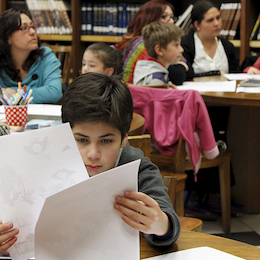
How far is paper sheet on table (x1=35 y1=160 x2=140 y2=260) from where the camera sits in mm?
478

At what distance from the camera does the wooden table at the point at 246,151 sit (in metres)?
2.21

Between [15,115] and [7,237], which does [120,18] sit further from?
Result: [7,237]

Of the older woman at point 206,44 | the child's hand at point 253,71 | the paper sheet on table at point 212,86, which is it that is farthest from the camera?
the older woman at point 206,44

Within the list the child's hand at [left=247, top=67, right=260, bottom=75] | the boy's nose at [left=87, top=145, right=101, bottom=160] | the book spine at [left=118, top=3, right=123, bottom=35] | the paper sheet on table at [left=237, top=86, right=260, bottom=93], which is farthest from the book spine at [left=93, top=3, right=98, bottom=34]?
the boy's nose at [left=87, top=145, right=101, bottom=160]

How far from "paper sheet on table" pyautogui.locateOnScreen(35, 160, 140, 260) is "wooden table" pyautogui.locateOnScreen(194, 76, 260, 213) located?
5.81ft

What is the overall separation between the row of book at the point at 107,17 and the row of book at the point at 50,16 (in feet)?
0.55

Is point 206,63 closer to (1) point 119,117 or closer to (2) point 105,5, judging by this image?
(2) point 105,5

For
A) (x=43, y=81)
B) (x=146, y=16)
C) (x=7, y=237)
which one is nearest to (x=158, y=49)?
(x=146, y=16)

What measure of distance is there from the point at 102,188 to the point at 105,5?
128 inches

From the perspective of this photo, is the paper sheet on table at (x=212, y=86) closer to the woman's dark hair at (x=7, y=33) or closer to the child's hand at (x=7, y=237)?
the woman's dark hair at (x=7, y=33)

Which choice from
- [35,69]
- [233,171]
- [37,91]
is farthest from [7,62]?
[233,171]

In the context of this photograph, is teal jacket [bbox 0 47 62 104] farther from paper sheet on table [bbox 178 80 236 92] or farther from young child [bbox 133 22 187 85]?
paper sheet on table [bbox 178 80 236 92]

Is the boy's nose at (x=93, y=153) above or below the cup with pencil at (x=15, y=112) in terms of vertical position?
above

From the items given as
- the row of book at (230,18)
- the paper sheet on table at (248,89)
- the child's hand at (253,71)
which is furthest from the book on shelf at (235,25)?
the paper sheet on table at (248,89)
